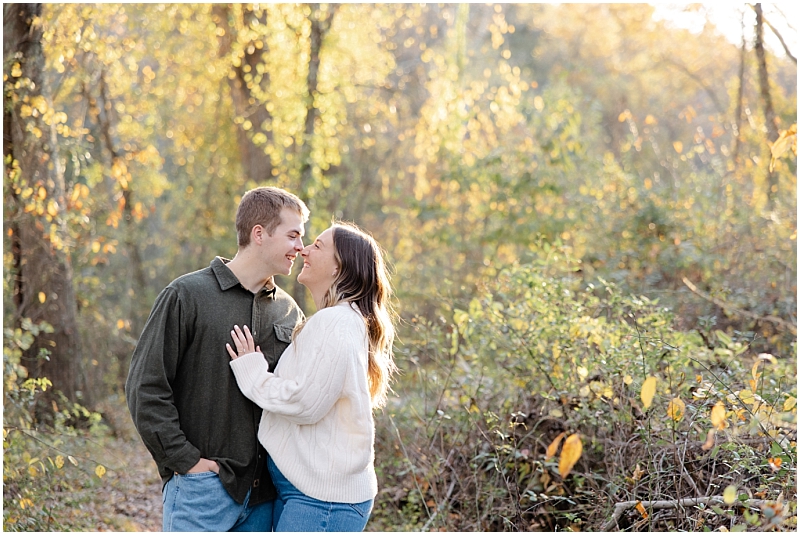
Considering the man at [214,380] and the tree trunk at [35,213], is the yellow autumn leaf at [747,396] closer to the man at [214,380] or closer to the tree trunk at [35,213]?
the man at [214,380]

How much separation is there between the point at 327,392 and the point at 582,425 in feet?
7.32

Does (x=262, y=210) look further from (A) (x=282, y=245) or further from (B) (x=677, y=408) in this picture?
(B) (x=677, y=408)

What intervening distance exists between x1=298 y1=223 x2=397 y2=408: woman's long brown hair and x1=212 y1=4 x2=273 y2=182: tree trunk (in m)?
7.65

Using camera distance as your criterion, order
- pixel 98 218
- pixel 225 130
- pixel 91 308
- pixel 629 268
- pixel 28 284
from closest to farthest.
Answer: pixel 28 284, pixel 629 268, pixel 91 308, pixel 98 218, pixel 225 130

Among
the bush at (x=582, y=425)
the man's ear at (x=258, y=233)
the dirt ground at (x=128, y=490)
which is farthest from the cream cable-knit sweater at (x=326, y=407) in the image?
the dirt ground at (x=128, y=490)

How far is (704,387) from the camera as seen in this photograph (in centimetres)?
363

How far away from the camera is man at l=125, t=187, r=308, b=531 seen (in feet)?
9.27

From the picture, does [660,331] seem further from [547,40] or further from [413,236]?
[547,40]

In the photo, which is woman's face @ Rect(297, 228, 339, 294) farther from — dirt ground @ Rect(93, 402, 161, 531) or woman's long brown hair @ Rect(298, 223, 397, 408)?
dirt ground @ Rect(93, 402, 161, 531)

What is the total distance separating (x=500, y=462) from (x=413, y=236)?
245 inches

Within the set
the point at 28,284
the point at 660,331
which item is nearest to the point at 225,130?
the point at 28,284

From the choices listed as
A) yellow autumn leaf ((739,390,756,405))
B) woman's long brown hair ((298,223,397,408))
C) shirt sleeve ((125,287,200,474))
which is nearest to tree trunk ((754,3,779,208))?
yellow autumn leaf ((739,390,756,405))

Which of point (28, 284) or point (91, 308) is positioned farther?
point (91, 308)

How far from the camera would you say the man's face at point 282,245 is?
10.2 feet
